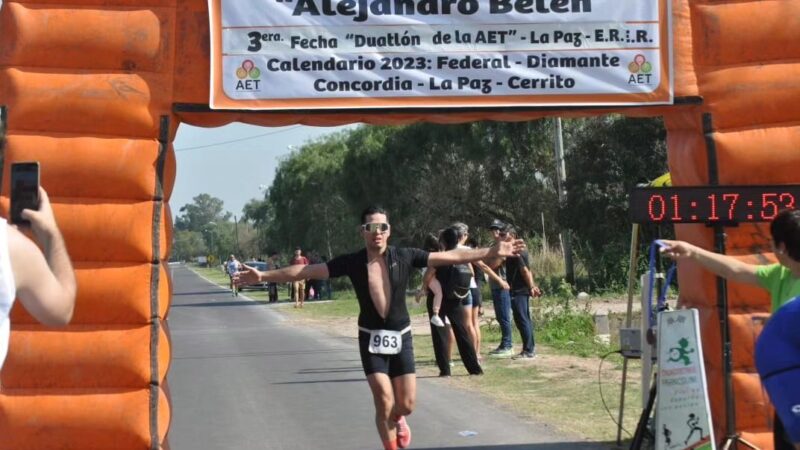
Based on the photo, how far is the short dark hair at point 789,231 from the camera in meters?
5.77

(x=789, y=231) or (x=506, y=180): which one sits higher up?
(x=506, y=180)

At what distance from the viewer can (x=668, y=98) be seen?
350 inches

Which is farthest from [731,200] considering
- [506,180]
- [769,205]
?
[506,180]

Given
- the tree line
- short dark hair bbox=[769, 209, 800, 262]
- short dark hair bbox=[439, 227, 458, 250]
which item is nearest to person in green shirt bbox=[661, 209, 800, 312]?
short dark hair bbox=[769, 209, 800, 262]

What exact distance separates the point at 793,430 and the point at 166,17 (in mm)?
5399

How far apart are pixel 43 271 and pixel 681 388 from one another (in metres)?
5.04

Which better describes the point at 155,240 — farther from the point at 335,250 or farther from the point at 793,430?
the point at 335,250

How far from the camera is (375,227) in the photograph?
899 cm

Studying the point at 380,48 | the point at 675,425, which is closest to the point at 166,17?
the point at 380,48

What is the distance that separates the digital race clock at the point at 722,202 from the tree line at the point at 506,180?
20.8 metres

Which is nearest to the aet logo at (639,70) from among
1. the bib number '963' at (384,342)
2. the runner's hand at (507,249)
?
the runner's hand at (507,249)

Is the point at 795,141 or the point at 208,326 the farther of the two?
the point at 208,326

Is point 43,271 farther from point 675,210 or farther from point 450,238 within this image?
point 450,238

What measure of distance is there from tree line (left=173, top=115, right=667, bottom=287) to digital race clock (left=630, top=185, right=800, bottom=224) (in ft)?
68.3
